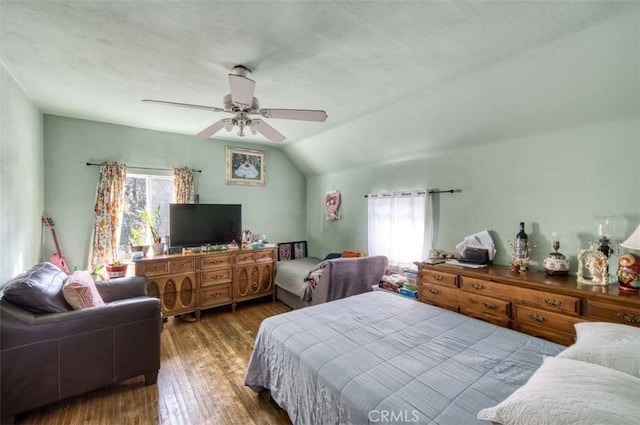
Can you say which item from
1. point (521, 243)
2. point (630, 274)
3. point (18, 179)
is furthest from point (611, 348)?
point (18, 179)

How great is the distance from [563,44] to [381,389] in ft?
7.82

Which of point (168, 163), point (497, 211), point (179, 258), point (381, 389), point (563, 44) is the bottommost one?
point (381, 389)

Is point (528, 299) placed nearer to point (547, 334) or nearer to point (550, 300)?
point (550, 300)

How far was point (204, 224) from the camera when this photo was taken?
3873 mm

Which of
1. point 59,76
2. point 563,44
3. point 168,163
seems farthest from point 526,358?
point 168,163

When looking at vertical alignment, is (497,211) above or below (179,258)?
above

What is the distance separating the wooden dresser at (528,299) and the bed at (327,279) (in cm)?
91

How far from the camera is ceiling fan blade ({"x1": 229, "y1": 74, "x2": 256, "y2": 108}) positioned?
1707 mm

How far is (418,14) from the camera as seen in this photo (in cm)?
152

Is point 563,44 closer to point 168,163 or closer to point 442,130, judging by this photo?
point 442,130

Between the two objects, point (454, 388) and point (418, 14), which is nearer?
point (454, 388)

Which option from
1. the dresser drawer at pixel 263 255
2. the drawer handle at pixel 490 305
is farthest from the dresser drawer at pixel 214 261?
the drawer handle at pixel 490 305

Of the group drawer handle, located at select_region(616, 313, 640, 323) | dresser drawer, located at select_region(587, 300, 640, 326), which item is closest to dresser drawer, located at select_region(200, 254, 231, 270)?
dresser drawer, located at select_region(587, 300, 640, 326)

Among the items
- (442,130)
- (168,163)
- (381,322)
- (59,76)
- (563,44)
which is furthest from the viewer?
(168,163)
